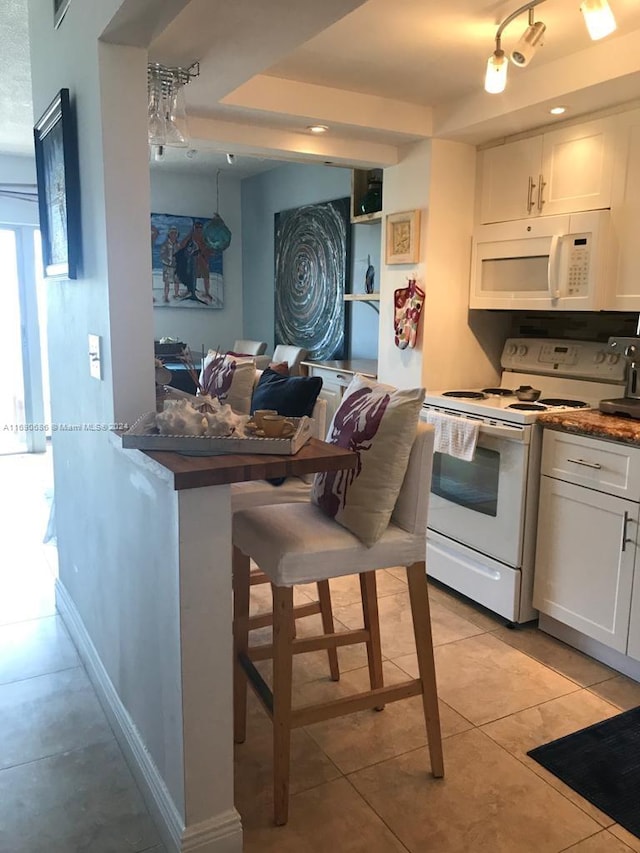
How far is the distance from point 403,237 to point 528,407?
112cm

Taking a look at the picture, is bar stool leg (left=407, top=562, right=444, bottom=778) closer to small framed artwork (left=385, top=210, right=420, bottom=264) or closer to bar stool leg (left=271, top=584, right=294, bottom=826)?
bar stool leg (left=271, top=584, right=294, bottom=826)

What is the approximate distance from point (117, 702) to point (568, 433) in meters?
1.87

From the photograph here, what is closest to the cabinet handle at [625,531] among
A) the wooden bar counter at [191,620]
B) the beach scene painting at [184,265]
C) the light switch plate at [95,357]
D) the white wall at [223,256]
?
the wooden bar counter at [191,620]

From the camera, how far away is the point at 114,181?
1771 millimetres

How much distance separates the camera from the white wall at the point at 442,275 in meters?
3.24

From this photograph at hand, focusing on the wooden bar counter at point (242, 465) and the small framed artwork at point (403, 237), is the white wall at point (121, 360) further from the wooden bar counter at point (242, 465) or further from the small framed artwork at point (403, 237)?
the small framed artwork at point (403, 237)

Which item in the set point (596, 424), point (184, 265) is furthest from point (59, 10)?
Result: point (184, 265)

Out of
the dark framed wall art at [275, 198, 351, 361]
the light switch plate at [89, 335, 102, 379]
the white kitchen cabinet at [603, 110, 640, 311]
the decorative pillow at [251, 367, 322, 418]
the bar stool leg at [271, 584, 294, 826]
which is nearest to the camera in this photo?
the bar stool leg at [271, 584, 294, 826]

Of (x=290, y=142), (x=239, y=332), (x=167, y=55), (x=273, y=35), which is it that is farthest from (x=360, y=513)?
(x=239, y=332)

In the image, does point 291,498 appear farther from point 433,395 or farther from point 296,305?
point 296,305

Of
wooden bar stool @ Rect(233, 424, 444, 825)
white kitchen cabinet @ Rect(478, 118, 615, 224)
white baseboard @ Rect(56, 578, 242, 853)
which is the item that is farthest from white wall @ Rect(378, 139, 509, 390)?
white baseboard @ Rect(56, 578, 242, 853)

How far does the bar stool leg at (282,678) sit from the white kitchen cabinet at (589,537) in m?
1.37

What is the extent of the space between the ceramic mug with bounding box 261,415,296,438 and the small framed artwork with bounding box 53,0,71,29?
4.68ft

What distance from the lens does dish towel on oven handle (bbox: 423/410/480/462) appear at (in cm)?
287
